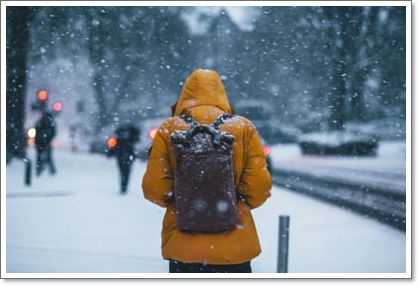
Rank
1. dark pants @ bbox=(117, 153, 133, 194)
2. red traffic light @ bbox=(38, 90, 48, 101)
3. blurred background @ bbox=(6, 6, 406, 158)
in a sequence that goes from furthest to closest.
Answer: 1. red traffic light @ bbox=(38, 90, 48, 101)
2. blurred background @ bbox=(6, 6, 406, 158)
3. dark pants @ bbox=(117, 153, 133, 194)

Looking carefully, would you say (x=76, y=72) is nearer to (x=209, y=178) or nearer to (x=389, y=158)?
(x=389, y=158)

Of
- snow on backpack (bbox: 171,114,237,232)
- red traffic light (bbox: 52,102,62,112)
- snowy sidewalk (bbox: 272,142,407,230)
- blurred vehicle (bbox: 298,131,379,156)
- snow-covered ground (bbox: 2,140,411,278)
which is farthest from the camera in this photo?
blurred vehicle (bbox: 298,131,379,156)

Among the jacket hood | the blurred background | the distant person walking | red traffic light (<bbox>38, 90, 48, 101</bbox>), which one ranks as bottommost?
the jacket hood

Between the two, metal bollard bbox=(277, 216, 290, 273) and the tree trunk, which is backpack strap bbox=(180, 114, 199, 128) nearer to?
metal bollard bbox=(277, 216, 290, 273)

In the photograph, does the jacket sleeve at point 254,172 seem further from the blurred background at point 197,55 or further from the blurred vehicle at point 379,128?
the blurred vehicle at point 379,128

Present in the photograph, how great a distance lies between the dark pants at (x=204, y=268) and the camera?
3654mm

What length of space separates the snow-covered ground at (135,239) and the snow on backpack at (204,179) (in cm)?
103

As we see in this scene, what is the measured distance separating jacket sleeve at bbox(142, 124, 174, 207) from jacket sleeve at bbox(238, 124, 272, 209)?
16.4 inches

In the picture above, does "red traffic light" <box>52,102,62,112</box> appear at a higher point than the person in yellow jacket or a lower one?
higher

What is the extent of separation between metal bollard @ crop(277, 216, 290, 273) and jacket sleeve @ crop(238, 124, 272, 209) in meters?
1.95

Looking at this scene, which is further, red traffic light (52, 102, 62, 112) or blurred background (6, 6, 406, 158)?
red traffic light (52, 102, 62, 112)

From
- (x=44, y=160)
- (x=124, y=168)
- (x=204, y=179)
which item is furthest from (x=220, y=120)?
(x=44, y=160)

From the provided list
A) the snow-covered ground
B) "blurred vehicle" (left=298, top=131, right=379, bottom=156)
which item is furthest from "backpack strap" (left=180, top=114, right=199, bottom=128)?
"blurred vehicle" (left=298, top=131, right=379, bottom=156)

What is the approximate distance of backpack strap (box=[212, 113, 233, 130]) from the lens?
11.6ft
